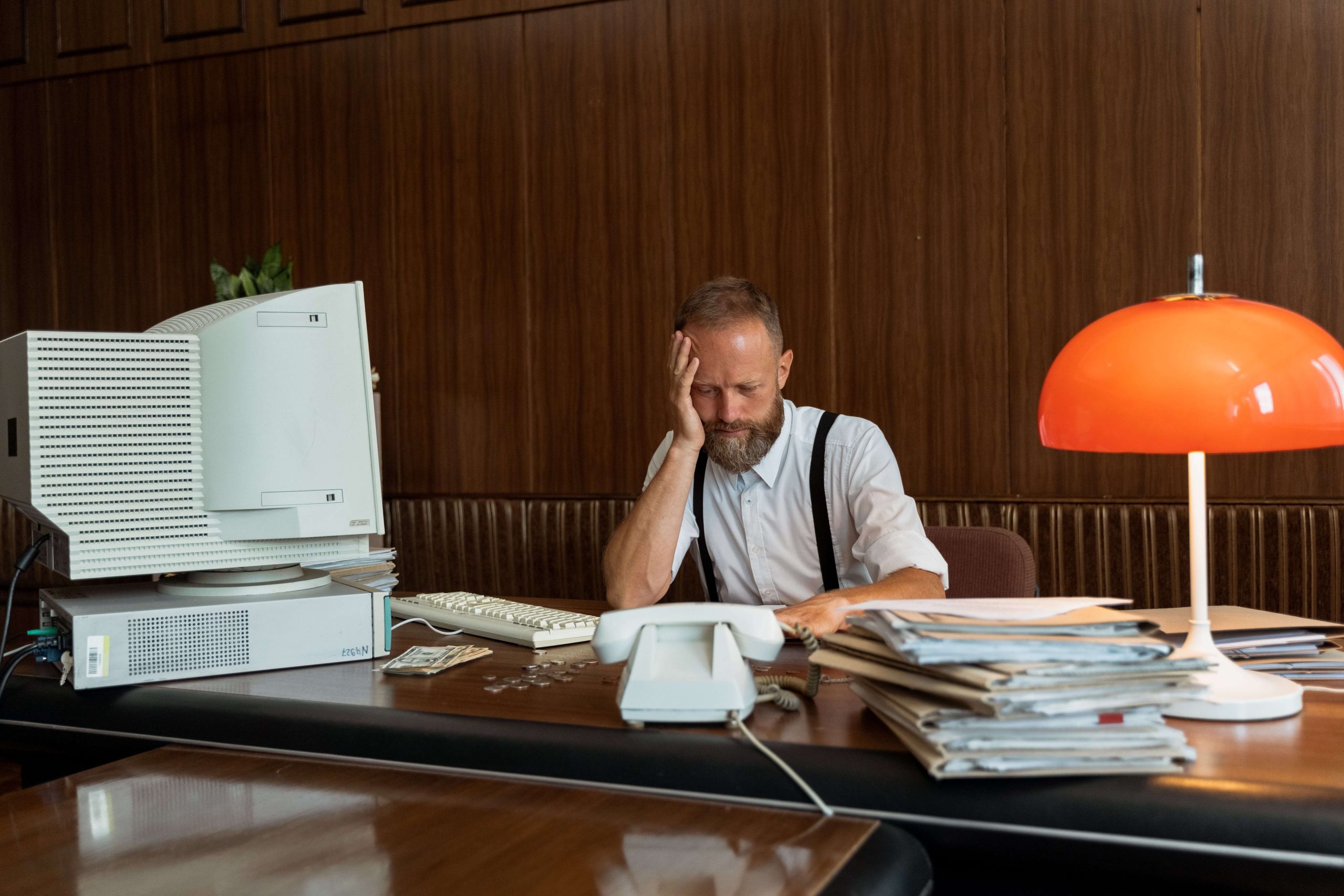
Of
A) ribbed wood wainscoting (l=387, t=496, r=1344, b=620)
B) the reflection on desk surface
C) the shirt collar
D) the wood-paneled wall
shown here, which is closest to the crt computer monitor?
the reflection on desk surface

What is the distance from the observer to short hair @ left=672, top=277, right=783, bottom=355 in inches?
92.0

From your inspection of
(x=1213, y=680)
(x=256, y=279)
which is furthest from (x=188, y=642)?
(x=256, y=279)

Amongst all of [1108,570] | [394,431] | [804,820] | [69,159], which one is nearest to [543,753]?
[804,820]

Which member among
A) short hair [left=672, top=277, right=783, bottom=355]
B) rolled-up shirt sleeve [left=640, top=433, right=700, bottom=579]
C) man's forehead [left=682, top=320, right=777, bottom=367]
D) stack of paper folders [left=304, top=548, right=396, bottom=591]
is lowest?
stack of paper folders [left=304, top=548, right=396, bottom=591]

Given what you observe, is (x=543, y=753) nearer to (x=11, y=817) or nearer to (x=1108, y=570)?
(x=11, y=817)

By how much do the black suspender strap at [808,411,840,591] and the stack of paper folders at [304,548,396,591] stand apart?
93cm

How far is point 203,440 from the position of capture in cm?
173

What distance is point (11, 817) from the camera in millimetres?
1198

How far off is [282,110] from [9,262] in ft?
5.41

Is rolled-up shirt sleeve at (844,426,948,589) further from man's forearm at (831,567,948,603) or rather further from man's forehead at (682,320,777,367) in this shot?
man's forehead at (682,320,777,367)

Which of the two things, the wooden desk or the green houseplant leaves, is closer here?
the wooden desk

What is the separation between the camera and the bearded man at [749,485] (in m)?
2.33

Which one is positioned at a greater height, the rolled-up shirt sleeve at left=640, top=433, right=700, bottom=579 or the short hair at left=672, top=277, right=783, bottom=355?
the short hair at left=672, top=277, right=783, bottom=355

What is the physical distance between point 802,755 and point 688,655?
8.6 inches
